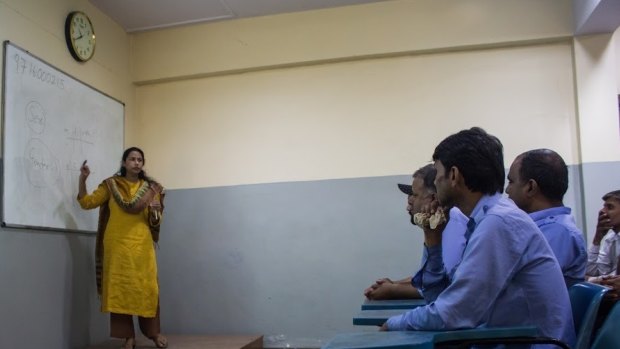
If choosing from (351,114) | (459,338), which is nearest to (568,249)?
(459,338)

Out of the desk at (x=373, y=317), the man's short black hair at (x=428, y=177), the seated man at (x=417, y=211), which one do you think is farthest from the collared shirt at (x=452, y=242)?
the desk at (x=373, y=317)

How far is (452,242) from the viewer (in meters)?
2.02

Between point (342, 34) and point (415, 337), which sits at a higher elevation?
point (342, 34)

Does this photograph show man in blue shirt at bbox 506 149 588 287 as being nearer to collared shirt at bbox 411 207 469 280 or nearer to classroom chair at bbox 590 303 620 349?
collared shirt at bbox 411 207 469 280

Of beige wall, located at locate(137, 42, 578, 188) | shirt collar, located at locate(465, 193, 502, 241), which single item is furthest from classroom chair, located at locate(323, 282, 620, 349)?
beige wall, located at locate(137, 42, 578, 188)

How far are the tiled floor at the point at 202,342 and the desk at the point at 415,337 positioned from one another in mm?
2560

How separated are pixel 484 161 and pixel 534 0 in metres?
3.01

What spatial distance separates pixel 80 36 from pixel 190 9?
862 mm

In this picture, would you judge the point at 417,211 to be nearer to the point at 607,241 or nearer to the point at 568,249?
the point at 568,249

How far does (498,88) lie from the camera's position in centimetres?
406

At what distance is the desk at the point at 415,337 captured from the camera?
1119 millimetres

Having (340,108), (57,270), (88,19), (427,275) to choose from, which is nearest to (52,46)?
(88,19)

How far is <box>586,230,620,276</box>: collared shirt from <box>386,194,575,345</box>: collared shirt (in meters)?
2.09

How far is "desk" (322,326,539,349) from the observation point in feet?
3.67
